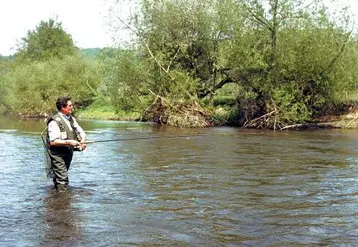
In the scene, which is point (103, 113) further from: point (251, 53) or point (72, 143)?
point (72, 143)

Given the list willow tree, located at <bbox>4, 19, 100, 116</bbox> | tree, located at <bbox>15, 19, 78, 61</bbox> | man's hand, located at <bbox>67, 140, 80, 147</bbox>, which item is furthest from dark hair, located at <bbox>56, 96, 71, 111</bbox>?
tree, located at <bbox>15, 19, 78, 61</bbox>

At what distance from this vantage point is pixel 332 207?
35.4ft

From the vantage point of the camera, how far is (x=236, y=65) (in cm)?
3994

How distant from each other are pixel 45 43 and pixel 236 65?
200 ft

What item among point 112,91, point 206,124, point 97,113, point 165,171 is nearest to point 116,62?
point 112,91

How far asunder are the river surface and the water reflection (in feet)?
0.06

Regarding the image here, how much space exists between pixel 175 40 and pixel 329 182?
30213mm

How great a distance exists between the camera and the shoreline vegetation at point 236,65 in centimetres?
3688

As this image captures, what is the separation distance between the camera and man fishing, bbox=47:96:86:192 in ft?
38.8

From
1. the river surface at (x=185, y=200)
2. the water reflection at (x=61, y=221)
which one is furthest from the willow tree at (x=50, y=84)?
the water reflection at (x=61, y=221)

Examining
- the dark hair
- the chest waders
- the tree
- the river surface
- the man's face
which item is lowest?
the river surface

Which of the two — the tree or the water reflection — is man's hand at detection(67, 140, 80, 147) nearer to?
the water reflection

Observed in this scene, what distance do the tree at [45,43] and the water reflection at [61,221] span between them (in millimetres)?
82216

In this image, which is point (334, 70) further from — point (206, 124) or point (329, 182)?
point (329, 182)
